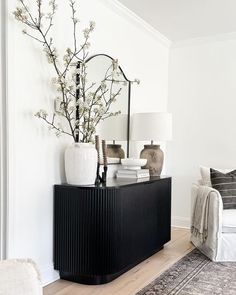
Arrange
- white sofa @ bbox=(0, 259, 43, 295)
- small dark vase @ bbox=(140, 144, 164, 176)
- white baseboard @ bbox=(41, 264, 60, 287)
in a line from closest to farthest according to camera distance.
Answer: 1. white sofa @ bbox=(0, 259, 43, 295)
2. white baseboard @ bbox=(41, 264, 60, 287)
3. small dark vase @ bbox=(140, 144, 164, 176)

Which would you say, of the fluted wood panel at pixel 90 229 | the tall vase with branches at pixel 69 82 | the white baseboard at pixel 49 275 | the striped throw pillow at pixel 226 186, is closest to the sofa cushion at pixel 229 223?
the striped throw pillow at pixel 226 186

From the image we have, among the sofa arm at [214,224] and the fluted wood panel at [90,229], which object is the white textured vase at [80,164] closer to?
the fluted wood panel at [90,229]

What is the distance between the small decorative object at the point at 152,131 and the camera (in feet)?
11.5

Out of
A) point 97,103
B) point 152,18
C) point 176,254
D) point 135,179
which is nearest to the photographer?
point 97,103

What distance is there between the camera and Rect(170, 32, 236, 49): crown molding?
170 inches

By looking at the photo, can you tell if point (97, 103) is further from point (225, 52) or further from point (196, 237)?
point (225, 52)

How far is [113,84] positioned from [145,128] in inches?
21.8

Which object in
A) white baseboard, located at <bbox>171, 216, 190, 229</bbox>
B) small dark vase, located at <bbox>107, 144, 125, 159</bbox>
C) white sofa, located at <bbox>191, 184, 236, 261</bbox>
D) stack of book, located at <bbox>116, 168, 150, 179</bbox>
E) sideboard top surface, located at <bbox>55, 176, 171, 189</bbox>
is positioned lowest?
white baseboard, located at <bbox>171, 216, 190, 229</bbox>

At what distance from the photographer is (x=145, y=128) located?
11.6 feet

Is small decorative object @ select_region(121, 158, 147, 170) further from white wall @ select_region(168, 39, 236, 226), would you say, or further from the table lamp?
white wall @ select_region(168, 39, 236, 226)

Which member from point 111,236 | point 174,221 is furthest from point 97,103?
point 174,221

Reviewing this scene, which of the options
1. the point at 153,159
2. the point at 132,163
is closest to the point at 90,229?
the point at 132,163

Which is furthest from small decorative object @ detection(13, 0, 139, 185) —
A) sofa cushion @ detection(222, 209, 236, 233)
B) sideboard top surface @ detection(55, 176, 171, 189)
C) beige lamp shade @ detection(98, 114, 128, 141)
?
sofa cushion @ detection(222, 209, 236, 233)

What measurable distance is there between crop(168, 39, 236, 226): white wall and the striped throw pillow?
881 mm
